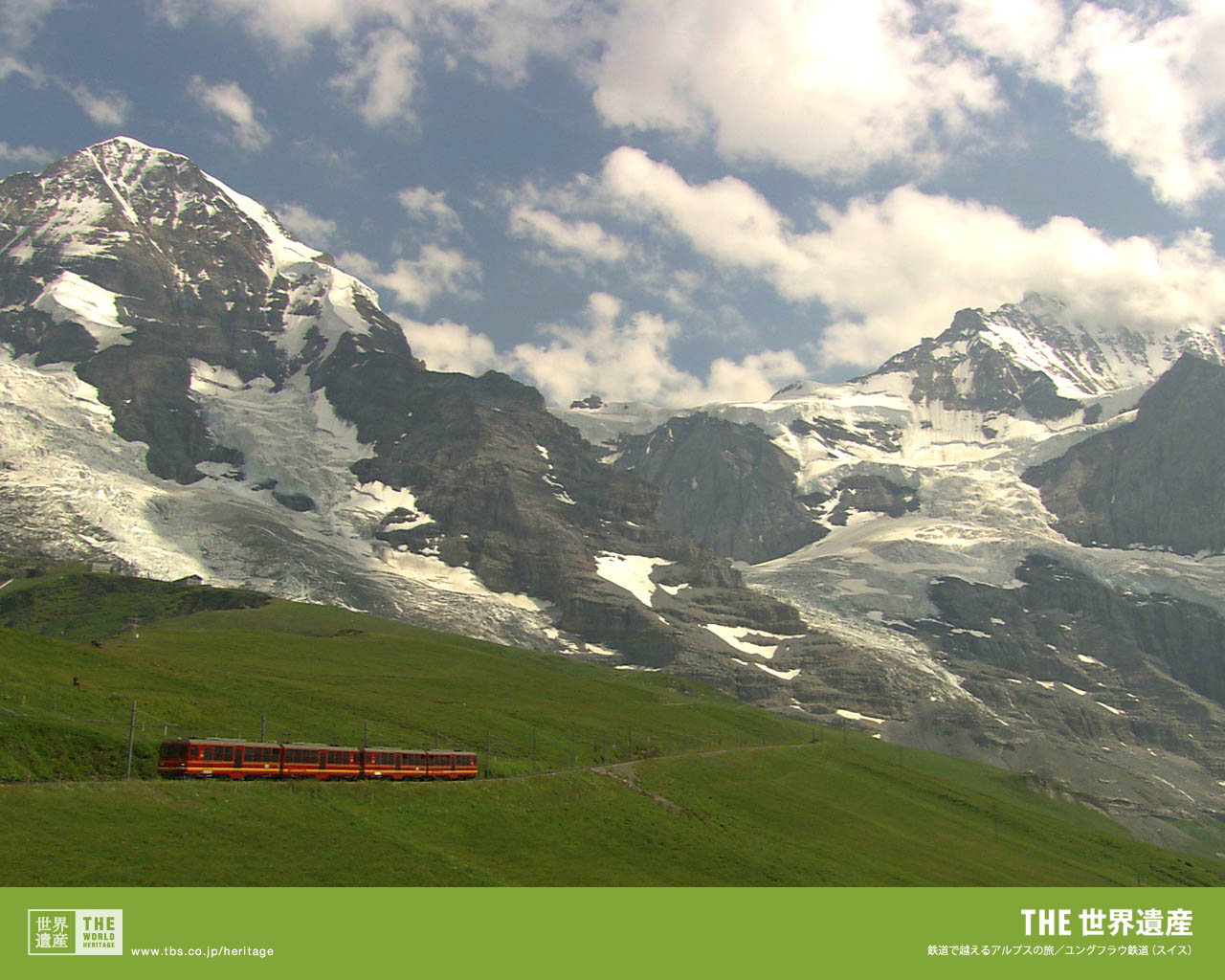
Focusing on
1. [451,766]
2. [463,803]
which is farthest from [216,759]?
[451,766]

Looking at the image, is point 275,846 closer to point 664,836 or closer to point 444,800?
point 444,800

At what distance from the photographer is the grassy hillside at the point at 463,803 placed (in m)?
66.6

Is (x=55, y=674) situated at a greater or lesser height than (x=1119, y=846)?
greater

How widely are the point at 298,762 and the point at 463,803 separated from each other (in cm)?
1195

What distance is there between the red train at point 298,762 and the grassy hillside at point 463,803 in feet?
8.80

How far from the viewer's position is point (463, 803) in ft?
288

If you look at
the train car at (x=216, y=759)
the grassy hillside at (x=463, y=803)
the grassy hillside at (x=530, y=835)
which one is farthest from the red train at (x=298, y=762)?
the grassy hillside at (x=463, y=803)

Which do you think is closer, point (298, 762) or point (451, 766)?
point (298, 762)

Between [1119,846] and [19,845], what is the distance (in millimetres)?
161198

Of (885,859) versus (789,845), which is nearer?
(789,845)

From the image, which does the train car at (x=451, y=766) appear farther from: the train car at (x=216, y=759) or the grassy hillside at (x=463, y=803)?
the train car at (x=216, y=759)

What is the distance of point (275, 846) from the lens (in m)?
68.5

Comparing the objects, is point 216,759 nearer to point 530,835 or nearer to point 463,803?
point 463,803
